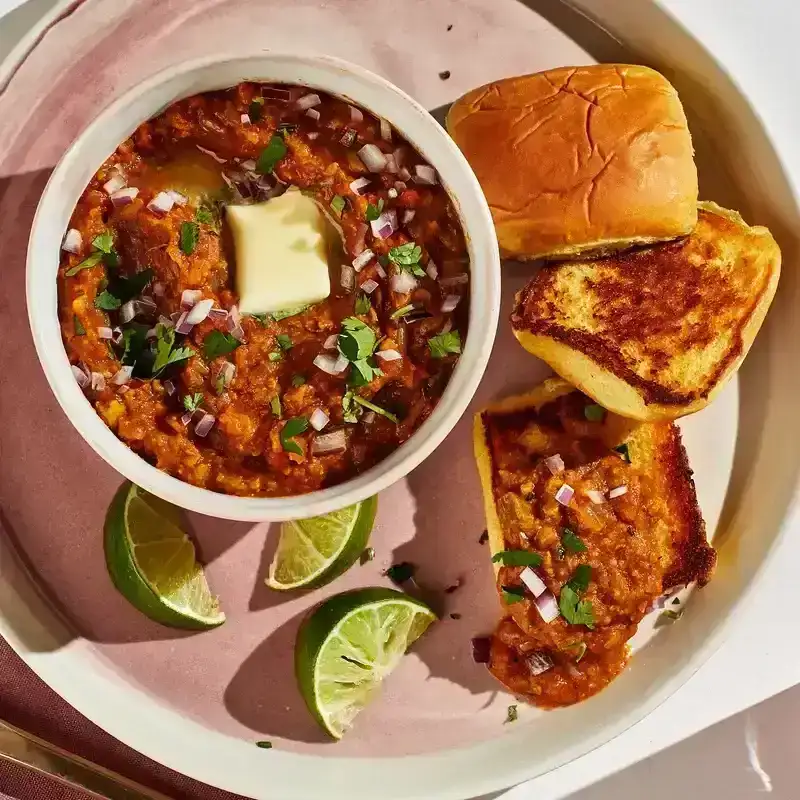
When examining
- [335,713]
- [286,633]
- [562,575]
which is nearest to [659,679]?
[562,575]

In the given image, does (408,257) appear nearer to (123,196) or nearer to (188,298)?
(188,298)


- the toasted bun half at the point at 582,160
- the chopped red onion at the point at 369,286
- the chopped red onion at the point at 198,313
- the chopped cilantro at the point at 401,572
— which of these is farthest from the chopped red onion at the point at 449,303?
the chopped cilantro at the point at 401,572

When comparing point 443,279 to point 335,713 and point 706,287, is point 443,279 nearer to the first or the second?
point 706,287

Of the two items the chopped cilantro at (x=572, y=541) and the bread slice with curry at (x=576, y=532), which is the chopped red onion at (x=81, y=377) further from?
the chopped cilantro at (x=572, y=541)

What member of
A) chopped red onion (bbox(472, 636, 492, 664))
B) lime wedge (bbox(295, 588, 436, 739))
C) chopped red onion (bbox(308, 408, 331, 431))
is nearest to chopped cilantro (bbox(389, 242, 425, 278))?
chopped red onion (bbox(308, 408, 331, 431))

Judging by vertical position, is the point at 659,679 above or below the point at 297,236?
below

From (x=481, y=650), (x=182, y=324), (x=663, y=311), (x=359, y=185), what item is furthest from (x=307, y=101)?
(x=481, y=650)
